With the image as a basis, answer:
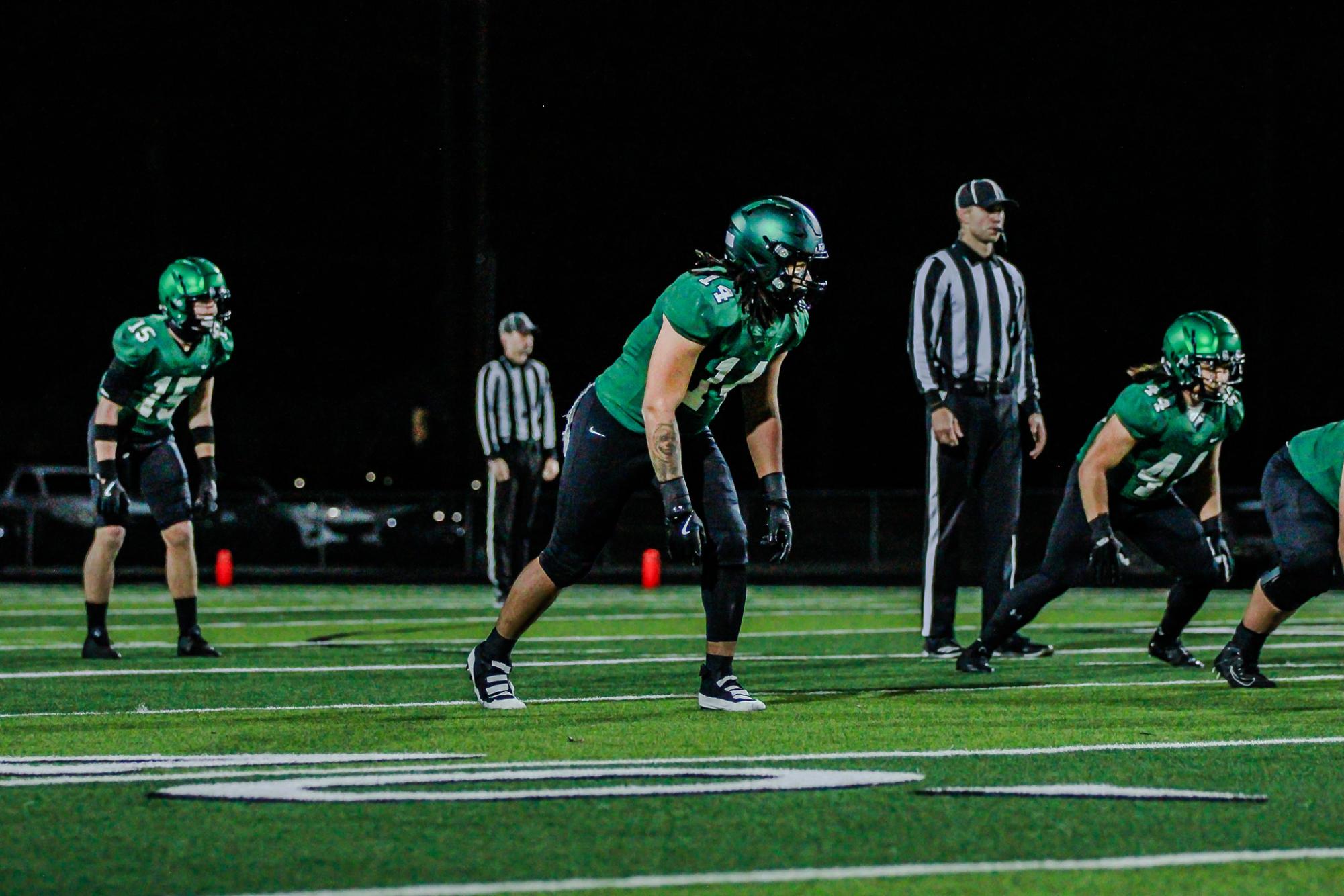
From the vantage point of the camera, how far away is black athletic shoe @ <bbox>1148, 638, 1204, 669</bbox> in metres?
9.34

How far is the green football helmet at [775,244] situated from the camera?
701 centimetres

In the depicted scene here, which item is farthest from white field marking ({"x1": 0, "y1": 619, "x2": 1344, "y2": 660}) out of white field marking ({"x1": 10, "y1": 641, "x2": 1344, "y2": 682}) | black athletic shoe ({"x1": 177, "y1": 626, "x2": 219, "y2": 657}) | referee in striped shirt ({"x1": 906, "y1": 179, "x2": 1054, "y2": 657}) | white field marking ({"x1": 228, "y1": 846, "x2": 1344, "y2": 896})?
white field marking ({"x1": 228, "y1": 846, "x2": 1344, "y2": 896})

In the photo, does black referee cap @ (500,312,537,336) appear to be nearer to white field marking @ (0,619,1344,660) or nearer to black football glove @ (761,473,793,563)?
white field marking @ (0,619,1344,660)

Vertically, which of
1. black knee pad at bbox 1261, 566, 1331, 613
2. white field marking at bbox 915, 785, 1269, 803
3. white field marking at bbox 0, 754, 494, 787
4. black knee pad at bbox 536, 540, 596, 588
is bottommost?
white field marking at bbox 0, 754, 494, 787

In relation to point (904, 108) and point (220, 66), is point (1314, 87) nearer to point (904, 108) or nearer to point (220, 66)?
point (904, 108)

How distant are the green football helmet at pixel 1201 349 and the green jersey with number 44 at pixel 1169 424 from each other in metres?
0.09

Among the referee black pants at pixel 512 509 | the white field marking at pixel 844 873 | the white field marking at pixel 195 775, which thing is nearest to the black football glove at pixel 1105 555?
the white field marking at pixel 195 775

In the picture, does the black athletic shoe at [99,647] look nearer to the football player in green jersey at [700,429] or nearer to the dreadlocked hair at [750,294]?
the football player in green jersey at [700,429]

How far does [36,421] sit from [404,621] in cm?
3026

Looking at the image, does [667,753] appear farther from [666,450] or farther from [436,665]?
[436,665]

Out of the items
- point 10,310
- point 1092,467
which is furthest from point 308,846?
point 10,310

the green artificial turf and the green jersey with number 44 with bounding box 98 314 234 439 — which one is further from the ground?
the green jersey with number 44 with bounding box 98 314 234 439

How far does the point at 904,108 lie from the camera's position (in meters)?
38.4

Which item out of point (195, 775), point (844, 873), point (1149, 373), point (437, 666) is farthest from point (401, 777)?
point (1149, 373)
